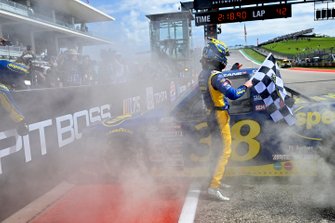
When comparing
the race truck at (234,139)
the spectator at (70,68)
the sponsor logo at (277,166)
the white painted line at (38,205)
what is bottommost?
the white painted line at (38,205)

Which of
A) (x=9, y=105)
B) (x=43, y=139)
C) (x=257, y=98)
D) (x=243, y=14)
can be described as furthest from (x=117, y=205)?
(x=243, y=14)

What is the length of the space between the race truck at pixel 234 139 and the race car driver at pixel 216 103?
0.18m

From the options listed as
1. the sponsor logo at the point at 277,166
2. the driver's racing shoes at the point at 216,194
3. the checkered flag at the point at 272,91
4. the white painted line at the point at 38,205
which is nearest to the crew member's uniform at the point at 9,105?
the white painted line at the point at 38,205

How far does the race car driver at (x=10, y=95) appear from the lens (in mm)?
3713

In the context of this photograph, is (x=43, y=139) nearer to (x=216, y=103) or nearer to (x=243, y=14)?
(x=216, y=103)

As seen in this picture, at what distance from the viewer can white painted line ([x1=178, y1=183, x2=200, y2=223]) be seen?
3.25m

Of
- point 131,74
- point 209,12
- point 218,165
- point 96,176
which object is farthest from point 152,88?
point 209,12

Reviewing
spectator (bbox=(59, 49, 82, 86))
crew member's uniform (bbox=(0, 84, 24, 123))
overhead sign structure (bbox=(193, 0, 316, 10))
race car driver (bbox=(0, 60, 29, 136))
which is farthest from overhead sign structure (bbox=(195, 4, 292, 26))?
crew member's uniform (bbox=(0, 84, 24, 123))

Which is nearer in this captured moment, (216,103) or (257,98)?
(216,103)

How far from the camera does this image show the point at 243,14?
1980cm

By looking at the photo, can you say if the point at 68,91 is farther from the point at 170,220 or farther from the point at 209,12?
the point at 209,12

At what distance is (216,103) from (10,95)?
7.60 feet

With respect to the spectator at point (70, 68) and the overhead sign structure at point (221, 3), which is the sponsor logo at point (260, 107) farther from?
the overhead sign structure at point (221, 3)

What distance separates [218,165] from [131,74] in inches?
240
